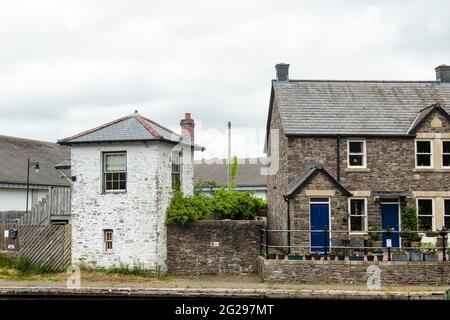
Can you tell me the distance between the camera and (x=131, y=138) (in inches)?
760

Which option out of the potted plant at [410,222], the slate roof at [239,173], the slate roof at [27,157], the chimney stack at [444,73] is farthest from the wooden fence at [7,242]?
the slate roof at [239,173]

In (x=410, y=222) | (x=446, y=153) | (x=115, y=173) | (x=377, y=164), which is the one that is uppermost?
(x=446, y=153)

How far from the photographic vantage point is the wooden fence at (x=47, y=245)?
19.8 m

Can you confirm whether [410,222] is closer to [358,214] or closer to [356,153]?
[358,214]

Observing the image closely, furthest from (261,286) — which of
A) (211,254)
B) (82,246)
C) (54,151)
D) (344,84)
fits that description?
(54,151)

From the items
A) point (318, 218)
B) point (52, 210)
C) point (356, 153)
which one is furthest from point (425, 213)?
point (52, 210)

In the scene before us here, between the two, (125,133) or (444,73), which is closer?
(125,133)

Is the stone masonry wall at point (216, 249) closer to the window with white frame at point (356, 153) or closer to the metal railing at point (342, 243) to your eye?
the metal railing at point (342, 243)

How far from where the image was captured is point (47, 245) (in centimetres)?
1997

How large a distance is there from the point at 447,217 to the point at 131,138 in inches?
525

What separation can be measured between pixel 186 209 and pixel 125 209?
2.25 m

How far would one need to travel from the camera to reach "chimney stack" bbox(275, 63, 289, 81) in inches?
983

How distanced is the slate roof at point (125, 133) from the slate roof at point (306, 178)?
4.82 meters
